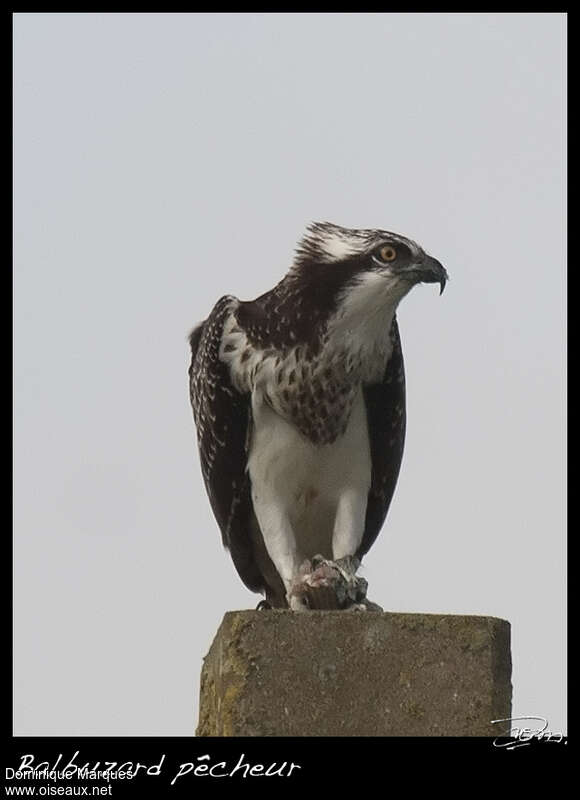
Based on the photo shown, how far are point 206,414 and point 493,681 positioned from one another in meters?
3.27

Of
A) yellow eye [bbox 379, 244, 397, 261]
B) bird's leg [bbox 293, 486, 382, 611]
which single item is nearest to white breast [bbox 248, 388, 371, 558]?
bird's leg [bbox 293, 486, 382, 611]

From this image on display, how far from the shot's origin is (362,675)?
643 cm

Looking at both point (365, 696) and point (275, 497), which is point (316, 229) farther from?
point (365, 696)

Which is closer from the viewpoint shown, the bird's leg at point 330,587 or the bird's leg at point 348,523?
the bird's leg at point 330,587

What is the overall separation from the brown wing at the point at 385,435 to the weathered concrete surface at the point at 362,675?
2.66m

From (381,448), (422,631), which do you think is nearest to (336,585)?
(422,631)

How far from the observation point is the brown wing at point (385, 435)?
8977 millimetres

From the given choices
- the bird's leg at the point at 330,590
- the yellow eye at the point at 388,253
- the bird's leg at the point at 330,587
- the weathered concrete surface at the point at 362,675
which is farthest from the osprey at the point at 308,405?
the weathered concrete surface at the point at 362,675

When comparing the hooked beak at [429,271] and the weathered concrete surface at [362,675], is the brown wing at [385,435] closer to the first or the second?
the hooked beak at [429,271]

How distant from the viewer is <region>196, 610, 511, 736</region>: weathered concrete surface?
6371mm

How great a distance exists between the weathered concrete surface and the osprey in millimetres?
1612

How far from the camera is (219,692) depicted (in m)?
6.64

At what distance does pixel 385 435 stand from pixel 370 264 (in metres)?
1.24

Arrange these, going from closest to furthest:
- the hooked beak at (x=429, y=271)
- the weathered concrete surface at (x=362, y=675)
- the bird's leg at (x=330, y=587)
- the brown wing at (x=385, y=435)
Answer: the weathered concrete surface at (x=362, y=675) < the bird's leg at (x=330, y=587) < the hooked beak at (x=429, y=271) < the brown wing at (x=385, y=435)
